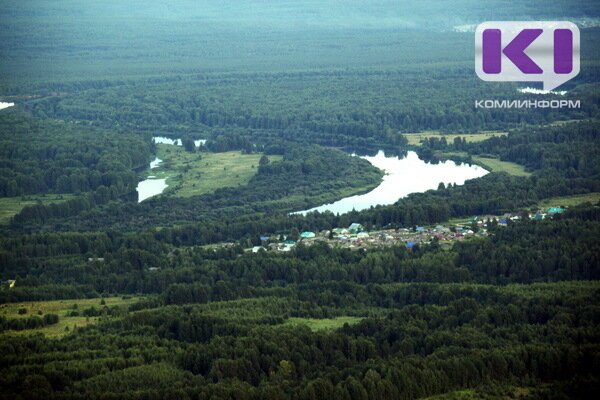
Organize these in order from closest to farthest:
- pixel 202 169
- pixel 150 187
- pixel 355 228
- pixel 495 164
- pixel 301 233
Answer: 1. pixel 301 233
2. pixel 355 228
3. pixel 150 187
4. pixel 495 164
5. pixel 202 169

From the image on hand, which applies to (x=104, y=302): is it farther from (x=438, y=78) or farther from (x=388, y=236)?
(x=438, y=78)

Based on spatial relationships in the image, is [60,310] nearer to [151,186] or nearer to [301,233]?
[301,233]

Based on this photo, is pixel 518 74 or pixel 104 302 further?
pixel 518 74

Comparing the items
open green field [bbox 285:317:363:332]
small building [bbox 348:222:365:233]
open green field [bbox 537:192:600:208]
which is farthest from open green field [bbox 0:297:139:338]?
open green field [bbox 537:192:600:208]

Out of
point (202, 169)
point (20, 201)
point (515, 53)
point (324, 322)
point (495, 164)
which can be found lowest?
point (202, 169)

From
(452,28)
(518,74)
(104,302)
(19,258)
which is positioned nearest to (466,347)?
(104,302)

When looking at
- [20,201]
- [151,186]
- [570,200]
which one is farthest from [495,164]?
[20,201]
